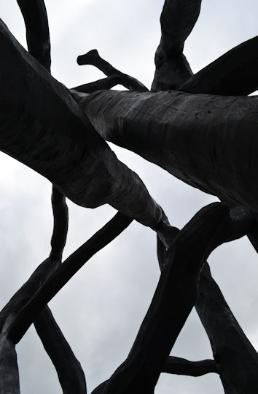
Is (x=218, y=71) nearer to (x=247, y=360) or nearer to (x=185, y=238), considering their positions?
(x=185, y=238)

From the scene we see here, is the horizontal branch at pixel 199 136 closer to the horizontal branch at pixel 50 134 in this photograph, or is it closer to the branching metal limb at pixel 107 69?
the horizontal branch at pixel 50 134

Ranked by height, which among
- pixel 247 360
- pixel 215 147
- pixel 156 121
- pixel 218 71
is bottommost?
pixel 247 360

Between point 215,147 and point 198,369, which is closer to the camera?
point 215,147

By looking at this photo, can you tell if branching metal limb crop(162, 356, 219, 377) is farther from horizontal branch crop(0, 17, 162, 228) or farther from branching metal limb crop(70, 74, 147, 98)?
branching metal limb crop(70, 74, 147, 98)

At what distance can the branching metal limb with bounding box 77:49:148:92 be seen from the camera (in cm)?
609

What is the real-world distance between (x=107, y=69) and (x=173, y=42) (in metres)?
1.30

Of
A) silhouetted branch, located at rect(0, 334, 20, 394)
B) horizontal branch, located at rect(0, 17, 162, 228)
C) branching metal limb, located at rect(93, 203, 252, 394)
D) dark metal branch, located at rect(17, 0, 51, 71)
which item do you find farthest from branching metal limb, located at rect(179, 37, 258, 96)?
silhouetted branch, located at rect(0, 334, 20, 394)

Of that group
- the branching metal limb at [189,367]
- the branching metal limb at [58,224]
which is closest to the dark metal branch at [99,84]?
the branching metal limb at [58,224]

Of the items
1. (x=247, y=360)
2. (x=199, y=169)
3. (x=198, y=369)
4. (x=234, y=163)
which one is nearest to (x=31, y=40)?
(x=199, y=169)

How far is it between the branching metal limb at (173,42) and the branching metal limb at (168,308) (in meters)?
2.49

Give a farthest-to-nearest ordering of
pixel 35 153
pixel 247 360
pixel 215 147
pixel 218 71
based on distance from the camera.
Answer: pixel 247 360, pixel 35 153, pixel 218 71, pixel 215 147

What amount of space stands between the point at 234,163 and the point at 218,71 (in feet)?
3.57

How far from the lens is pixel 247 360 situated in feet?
12.6

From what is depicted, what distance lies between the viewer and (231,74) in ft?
8.22
